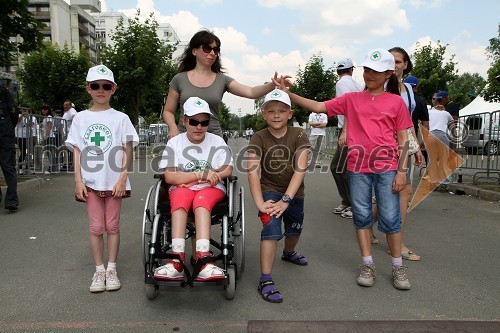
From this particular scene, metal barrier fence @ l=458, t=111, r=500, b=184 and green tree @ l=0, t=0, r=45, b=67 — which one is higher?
green tree @ l=0, t=0, r=45, b=67

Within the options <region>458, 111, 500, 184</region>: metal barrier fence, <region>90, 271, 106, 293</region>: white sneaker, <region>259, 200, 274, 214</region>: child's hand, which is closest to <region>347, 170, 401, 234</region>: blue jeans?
<region>259, 200, 274, 214</region>: child's hand

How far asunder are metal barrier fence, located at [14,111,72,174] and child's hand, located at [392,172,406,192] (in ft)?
28.0

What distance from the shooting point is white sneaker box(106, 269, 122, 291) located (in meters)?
3.48

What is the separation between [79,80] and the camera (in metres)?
32.1

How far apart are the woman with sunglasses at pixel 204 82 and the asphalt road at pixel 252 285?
1418 mm

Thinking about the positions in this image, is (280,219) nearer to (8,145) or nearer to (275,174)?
(275,174)

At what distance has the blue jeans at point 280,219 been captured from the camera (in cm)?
340

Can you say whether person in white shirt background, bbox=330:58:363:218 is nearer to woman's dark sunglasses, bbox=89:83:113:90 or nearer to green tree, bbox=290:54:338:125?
woman's dark sunglasses, bbox=89:83:113:90

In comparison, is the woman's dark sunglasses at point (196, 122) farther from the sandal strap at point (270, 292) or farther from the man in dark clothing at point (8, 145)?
the man in dark clothing at point (8, 145)

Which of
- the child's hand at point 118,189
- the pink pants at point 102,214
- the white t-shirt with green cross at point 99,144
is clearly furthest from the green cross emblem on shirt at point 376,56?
the pink pants at point 102,214

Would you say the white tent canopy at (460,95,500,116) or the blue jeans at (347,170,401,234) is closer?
the blue jeans at (347,170,401,234)

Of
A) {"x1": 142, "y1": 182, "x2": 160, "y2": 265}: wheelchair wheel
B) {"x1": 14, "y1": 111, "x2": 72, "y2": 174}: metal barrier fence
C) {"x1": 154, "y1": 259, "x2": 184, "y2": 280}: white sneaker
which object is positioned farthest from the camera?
{"x1": 14, "y1": 111, "x2": 72, "y2": 174}: metal barrier fence

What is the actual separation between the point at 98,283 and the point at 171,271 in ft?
2.75

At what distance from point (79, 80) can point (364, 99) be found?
31.8 metres
